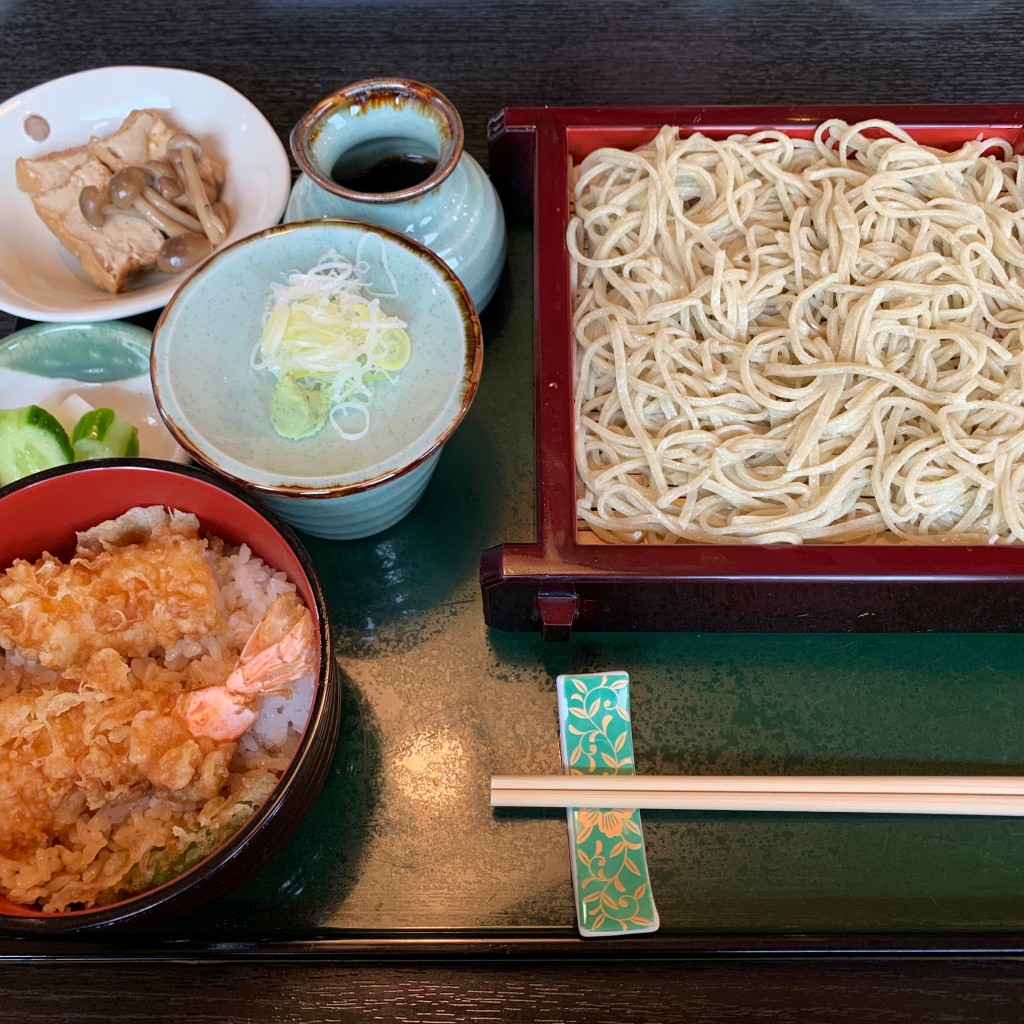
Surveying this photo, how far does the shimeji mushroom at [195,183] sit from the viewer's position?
1926mm

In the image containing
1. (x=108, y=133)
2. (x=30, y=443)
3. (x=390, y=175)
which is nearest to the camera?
(x=30, y=443)

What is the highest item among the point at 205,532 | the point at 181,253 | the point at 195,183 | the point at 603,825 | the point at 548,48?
the point at 548,48

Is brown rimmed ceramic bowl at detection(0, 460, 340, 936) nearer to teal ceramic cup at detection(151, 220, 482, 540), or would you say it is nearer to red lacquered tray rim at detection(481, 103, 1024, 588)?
teal ceramic cup at detection(151, 220, 482, 540)

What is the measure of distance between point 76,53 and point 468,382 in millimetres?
1810

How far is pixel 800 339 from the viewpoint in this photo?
179cm

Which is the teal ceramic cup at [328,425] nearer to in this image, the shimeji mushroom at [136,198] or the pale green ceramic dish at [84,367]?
the pale green ceramic dish at [84,367]

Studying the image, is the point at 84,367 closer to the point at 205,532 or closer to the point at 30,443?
the point at 30,443

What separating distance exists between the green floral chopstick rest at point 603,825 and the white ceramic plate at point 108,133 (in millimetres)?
1219

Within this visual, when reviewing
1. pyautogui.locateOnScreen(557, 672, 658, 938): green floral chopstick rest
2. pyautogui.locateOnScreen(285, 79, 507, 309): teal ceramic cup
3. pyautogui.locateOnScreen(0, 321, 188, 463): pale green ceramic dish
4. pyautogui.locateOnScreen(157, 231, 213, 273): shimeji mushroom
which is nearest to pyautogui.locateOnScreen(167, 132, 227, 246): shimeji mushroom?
pyautogui.locateOnScreen(157, 231, 213, 273): shimeji mushroom

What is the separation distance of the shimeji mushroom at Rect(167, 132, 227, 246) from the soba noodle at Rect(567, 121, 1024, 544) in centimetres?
80

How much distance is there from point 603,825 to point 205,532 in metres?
0.89

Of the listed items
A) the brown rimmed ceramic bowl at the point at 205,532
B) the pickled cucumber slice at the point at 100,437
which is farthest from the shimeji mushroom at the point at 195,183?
the brown rimmed ceramic bowl at the point at 205,532

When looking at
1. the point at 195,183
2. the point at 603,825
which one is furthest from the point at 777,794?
the point at 195,183

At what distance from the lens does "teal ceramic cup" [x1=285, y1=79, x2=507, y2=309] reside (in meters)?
1.72
